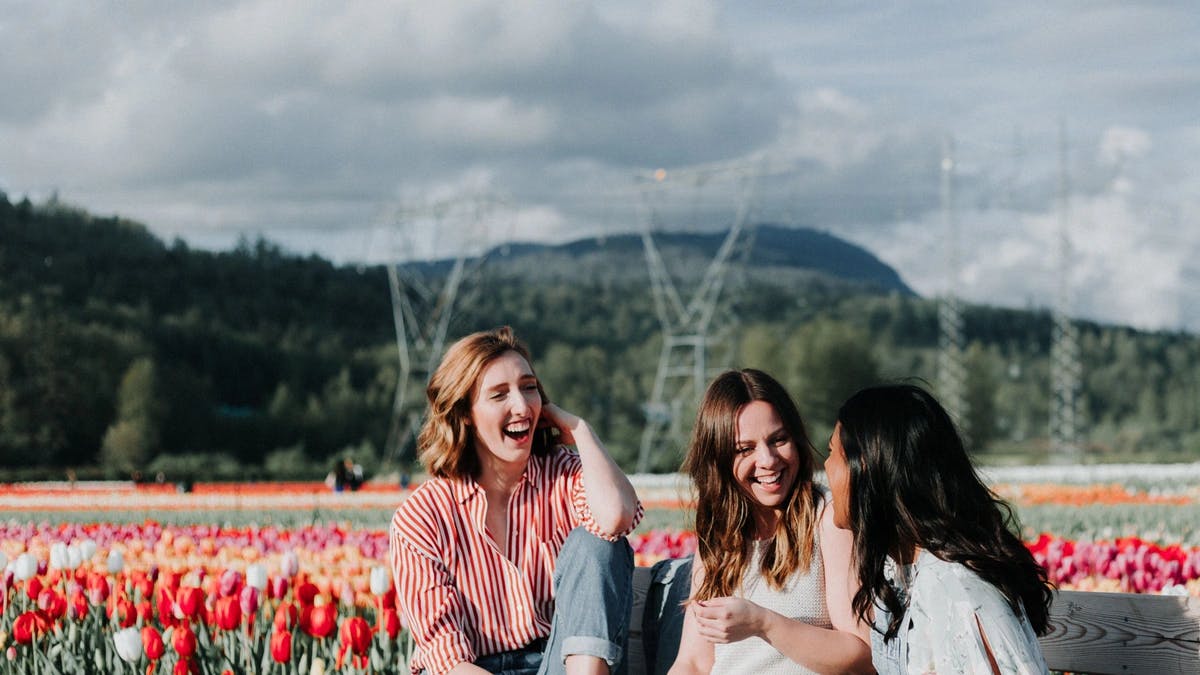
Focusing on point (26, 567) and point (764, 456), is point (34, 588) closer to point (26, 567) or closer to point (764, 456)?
point (26, 567)

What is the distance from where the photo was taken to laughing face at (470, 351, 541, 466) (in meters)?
3.62

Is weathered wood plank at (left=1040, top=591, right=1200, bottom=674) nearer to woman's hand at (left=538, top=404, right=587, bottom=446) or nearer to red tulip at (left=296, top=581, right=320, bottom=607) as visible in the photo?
woman's hand at (left=538, top=404, right=587, bottom=446)

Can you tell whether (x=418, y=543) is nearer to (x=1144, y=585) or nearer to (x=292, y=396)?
(x=1144, y=585)

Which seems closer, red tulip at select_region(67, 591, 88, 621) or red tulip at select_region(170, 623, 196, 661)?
red tulip at select_region(170, 623, 196, 661)

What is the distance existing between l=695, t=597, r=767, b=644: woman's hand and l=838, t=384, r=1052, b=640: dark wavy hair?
30 cm

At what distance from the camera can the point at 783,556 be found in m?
3.39

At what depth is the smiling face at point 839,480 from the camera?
290cm

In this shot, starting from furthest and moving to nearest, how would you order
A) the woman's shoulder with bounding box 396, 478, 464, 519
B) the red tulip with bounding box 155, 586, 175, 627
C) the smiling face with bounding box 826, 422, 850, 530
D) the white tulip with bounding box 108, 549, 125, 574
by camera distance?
1. the white tulip with bounding box 108, 549, 125, 574
2. the red tulip with bounding box 155, 586, 175, 627
3. the woman's shoulder with bounding box 396, 478, 464, 519
4. the smiling face with bounding box 826, 422, 850, 530

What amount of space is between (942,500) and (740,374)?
0.86m

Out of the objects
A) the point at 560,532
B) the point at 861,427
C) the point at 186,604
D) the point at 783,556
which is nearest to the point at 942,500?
the point at 861,427

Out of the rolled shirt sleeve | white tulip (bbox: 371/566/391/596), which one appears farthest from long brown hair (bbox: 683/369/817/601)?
white tulip (bbox: 371/566/391/596)

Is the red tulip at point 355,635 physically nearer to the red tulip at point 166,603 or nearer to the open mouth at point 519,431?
the open mouth at point 519,431

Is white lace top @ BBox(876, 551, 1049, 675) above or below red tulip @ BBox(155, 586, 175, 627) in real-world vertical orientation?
above

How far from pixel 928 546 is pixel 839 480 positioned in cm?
25
